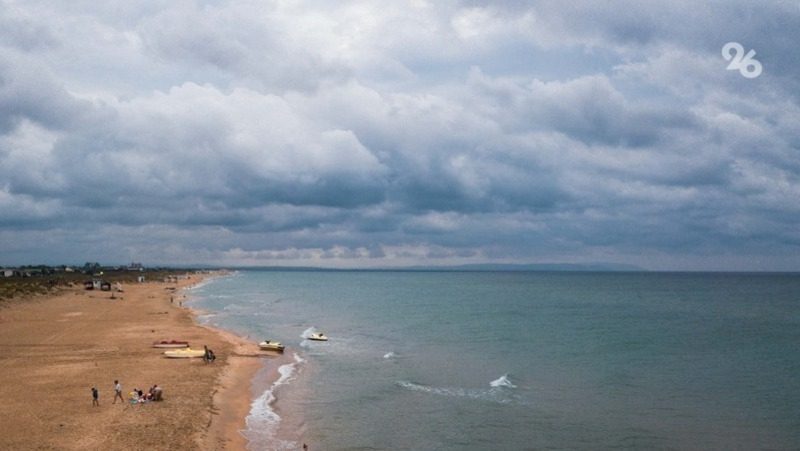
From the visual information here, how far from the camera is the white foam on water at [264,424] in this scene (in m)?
29.5

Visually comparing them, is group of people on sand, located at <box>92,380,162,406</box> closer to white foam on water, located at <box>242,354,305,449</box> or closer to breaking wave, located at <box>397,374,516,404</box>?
white foam on water, located at <box>242,354,305,449</box>

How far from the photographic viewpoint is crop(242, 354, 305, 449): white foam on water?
29547mm

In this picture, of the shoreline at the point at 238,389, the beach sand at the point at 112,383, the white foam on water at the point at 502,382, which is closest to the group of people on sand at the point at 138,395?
the beach sand at the point at 112,383

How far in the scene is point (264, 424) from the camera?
32875mm

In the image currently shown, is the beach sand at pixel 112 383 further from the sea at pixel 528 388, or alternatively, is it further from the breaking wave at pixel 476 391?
the breaking wave at pixel 476 391

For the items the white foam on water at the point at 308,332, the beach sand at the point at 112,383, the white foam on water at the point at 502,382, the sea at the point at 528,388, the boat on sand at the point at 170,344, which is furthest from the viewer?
the white foam on water at the point at 308,332

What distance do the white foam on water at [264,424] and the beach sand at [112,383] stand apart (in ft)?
1.88

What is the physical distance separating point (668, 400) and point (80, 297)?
4452 inches

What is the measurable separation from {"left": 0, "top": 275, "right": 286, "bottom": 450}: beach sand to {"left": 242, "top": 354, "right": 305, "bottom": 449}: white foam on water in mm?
574

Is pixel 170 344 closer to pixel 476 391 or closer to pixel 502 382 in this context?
pixel 476 391

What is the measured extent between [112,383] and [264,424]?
43.7 feet

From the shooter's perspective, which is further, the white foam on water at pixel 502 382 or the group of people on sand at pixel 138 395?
the white foam on water at pixel 502 382

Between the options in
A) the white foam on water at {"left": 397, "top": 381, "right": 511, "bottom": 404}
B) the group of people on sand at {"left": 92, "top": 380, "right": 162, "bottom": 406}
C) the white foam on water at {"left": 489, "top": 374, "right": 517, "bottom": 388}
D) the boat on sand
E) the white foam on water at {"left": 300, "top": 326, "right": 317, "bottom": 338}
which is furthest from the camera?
the white foam on water at {"left": 300, "top": 326, "right": 317, "bottom": 338}

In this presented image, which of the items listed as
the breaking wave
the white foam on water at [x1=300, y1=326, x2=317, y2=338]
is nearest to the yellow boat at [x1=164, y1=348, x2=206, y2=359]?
the breaking wave
